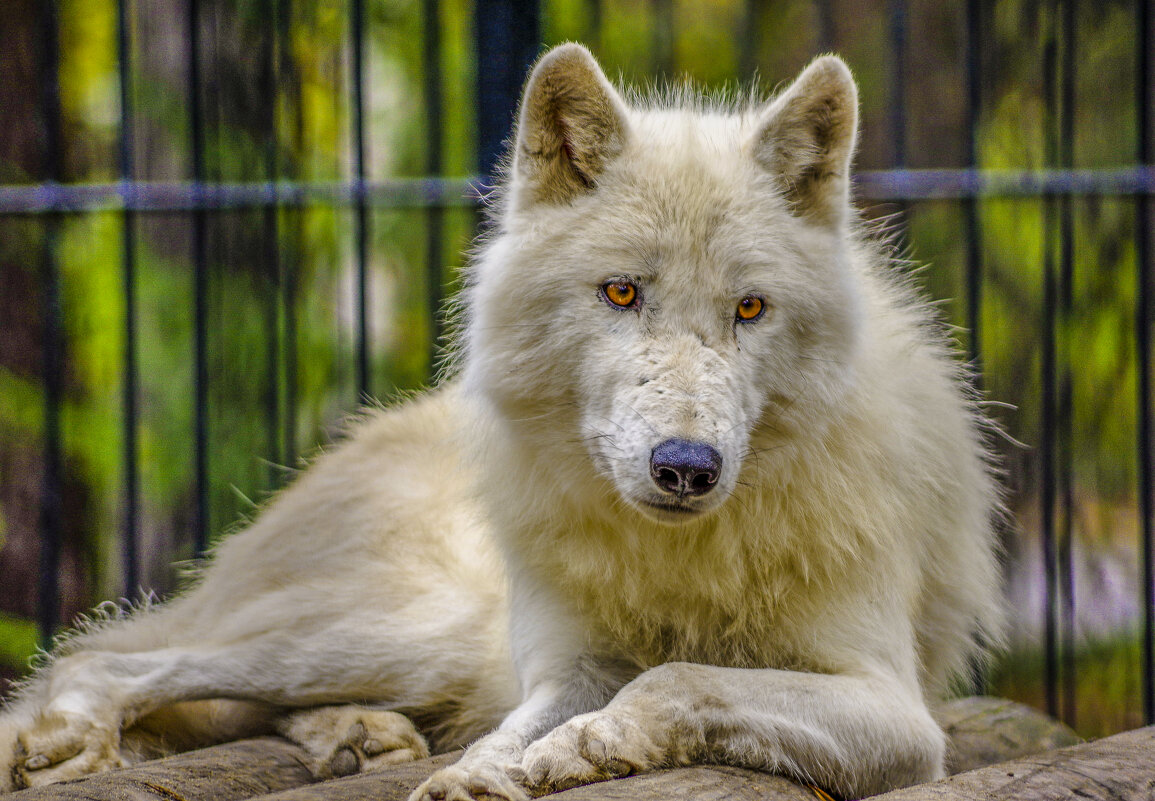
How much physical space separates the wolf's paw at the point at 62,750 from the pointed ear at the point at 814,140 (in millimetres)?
2340

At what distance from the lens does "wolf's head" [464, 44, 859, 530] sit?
92.8 inches

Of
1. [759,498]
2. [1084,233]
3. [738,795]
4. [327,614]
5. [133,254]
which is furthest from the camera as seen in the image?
[1084,233]

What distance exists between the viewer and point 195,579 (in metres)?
4.17

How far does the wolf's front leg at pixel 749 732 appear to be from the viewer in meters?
2.21

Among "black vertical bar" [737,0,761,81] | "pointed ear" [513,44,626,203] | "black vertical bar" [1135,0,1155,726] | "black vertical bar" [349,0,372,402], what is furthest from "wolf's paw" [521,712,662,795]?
"black vertical bar" [737,0,761,81]

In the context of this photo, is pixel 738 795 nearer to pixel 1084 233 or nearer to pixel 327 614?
pixel 327 614

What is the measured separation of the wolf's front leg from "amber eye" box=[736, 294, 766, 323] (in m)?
0.79

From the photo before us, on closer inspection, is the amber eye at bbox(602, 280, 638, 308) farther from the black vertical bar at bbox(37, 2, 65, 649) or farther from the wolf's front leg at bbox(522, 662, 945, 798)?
the black vertical bar at bbox(37, 2, 65, 649)

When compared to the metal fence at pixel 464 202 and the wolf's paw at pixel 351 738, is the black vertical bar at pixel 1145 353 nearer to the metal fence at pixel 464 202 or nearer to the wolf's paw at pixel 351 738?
the metal fence at pixel 464 202

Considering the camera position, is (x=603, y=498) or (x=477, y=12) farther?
(x=477, y=12)

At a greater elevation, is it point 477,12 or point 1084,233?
point 477,12

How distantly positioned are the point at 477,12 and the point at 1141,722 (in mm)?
4397

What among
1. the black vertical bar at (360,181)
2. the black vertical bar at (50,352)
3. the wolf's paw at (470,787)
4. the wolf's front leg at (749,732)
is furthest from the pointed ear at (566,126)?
the black vertical bar at (50,352)

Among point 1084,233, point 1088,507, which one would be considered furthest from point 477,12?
point 1088,507
